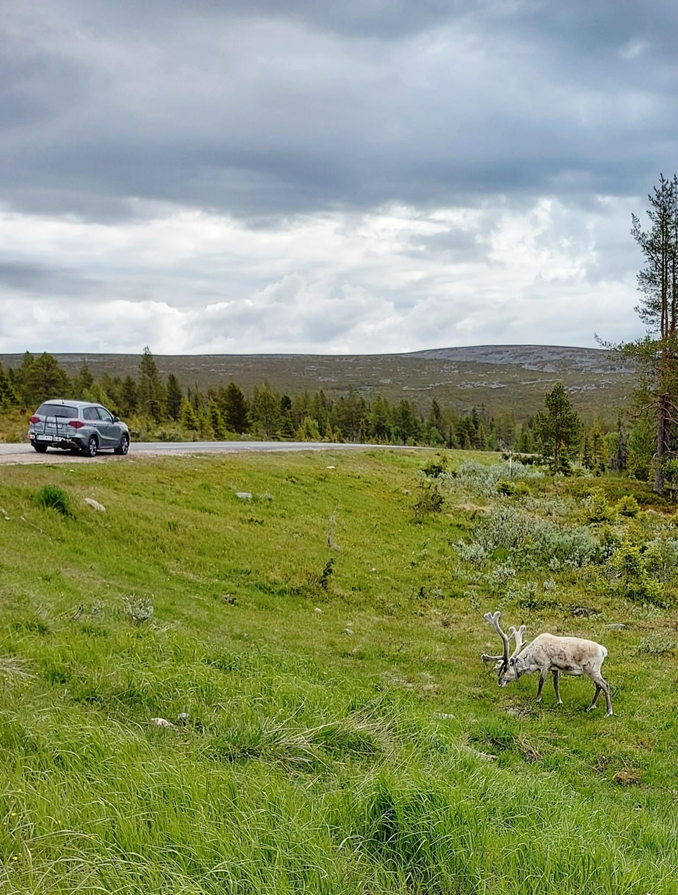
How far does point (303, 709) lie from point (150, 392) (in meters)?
85.3

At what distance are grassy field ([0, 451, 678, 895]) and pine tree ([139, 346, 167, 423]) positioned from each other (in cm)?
6307

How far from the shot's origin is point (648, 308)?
108ft

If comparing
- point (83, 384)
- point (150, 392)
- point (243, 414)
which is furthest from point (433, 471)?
point (83, 384)

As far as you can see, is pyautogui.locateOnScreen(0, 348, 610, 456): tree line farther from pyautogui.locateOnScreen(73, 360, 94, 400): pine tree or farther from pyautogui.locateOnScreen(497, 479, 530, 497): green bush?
pyautogui.locateOnScreen(497, 479, 530, 497): green bush

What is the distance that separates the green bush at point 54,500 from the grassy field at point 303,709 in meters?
0.17

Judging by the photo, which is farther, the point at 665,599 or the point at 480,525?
the point at 480,525

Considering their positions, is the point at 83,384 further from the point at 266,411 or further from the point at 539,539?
the point at 539,539

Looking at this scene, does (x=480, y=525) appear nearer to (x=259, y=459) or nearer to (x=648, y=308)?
(x=259, y=459)

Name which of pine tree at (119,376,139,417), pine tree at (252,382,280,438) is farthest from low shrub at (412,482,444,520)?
pine tree at (119,376,139,417)

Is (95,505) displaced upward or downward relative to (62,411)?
downward

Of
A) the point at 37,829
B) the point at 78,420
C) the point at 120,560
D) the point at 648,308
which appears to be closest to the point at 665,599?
the point at 120,560

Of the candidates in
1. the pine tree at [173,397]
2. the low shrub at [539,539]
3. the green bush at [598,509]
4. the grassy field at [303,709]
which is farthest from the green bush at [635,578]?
the pine tree at [173,397]

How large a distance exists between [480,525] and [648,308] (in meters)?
18.5

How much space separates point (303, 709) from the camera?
6.08m
